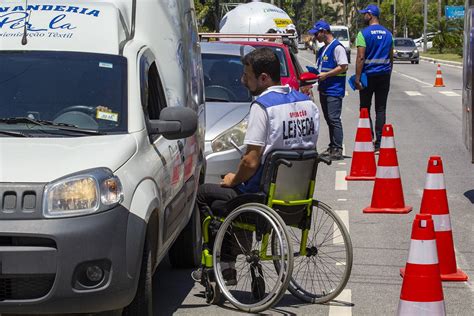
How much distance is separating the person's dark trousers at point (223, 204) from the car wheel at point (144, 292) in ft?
3.27

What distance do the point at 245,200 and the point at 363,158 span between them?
6263 millimetres

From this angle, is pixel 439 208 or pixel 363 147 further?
pixel 363 147

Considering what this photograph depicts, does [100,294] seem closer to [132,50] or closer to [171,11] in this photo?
[132,50]

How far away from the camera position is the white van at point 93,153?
543cm

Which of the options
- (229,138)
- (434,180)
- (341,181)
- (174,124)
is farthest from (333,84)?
(174,124)

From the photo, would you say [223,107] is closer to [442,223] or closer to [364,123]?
[364,123]

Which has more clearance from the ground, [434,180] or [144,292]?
[434,180]

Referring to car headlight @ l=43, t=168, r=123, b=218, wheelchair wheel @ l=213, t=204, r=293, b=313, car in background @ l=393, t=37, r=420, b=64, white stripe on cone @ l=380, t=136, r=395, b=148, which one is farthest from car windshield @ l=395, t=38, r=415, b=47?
car headlight @ l=43, t=168, r=123, b=218

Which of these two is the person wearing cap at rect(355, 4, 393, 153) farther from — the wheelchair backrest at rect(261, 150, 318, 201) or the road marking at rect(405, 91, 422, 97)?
the road marking at rect(405, 91, 422, 97)

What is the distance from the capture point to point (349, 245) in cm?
691

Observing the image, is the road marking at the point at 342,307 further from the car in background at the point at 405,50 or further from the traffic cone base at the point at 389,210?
the car in background at the point at 405,50

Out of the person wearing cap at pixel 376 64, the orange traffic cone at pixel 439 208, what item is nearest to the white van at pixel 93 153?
the orange traffic cone at pixel 439 208

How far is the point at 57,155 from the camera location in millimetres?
5730

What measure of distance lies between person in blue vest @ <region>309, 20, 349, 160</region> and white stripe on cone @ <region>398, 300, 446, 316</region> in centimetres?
874
